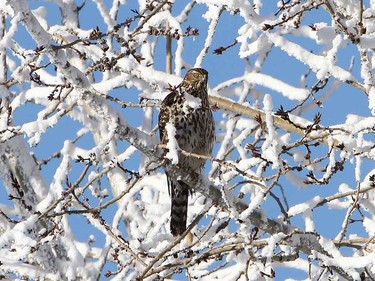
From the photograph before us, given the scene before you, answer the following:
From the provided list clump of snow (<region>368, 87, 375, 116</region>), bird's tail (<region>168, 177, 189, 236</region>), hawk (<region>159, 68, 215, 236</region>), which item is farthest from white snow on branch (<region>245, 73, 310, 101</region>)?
clump of snow (<region>368, 87, 375, 116</region>)

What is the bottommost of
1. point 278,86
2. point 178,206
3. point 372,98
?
point 372,98

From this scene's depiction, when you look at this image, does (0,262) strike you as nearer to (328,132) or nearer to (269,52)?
(328,132)

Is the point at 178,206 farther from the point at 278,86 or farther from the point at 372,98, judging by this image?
the point at 372,98

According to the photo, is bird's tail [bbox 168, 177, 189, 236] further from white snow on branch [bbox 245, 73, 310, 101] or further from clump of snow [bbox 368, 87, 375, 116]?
clump of snow [bbox 368, 87, 375, 116]

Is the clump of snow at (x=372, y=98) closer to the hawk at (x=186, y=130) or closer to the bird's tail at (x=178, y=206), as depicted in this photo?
the hawk at (x=186, y=130)

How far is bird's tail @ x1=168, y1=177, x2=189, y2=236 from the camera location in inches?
247

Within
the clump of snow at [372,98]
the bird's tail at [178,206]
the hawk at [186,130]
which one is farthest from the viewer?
the bird's tail at [178,206]

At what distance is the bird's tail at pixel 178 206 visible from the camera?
20.6 feet

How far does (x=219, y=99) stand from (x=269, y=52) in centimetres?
168

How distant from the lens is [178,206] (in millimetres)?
6316

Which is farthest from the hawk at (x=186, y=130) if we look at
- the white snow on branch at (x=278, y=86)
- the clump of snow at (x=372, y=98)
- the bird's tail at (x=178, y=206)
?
the clump of snow at (x=372, y=98)

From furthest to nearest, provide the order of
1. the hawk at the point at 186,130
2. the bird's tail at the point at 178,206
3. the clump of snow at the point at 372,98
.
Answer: the bird's tail at the point at 178,206 < the hawk at the point at 186,130 < the clump of snow at the point at 372,98

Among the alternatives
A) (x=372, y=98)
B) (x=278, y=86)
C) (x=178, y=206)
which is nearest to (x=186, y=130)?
(x=178, y=206)

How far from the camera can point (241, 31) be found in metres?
5.02
